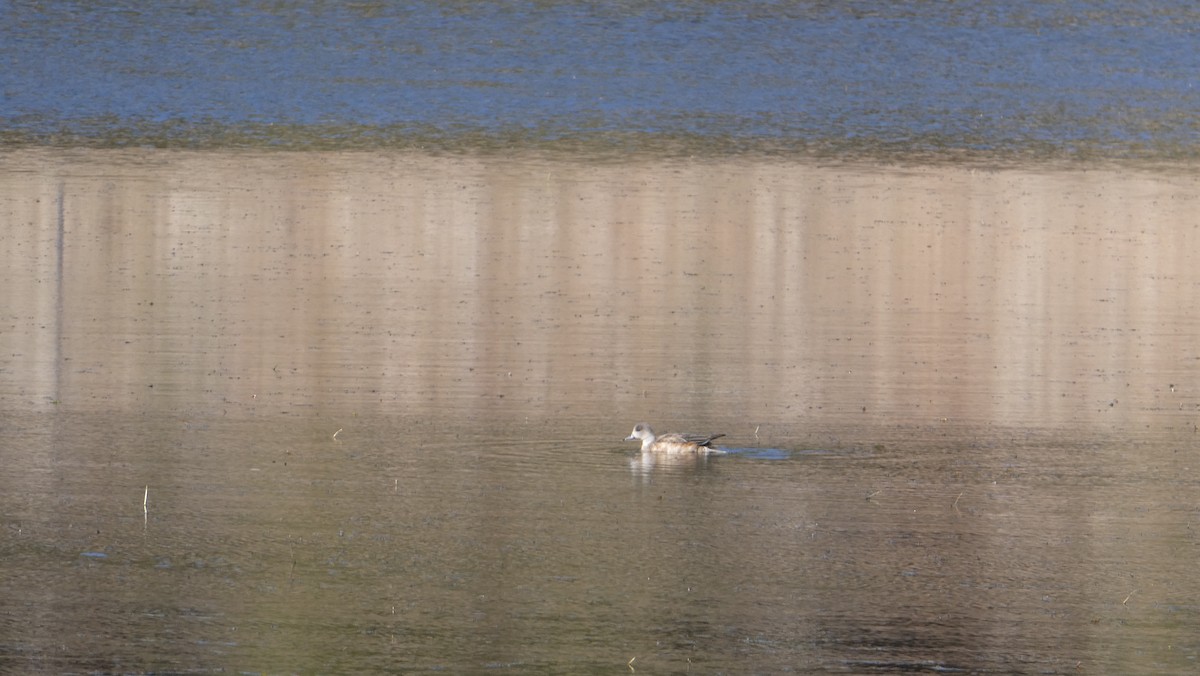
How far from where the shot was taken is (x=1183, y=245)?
26594 mm

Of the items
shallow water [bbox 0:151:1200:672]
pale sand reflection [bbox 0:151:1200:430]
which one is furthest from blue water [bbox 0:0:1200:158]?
shallow water [bbox 0:151:1200:672]

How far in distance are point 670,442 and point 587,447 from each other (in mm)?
633

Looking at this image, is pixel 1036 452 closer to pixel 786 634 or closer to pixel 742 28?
pixel 786 634

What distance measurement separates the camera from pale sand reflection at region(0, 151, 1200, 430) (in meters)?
15.1

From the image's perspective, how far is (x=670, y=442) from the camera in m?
12.6

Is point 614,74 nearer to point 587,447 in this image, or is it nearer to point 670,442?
point 587,447

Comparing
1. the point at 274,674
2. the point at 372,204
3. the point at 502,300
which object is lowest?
the point at 274,674

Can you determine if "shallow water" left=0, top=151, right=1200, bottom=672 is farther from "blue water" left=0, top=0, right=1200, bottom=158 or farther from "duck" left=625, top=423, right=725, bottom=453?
"blue water" left=0, top=0, right=1200, bottom=158

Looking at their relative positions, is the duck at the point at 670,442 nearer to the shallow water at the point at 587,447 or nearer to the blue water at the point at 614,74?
the shallow water at the point at 587,447

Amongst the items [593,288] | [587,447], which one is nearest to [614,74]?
[593,288]

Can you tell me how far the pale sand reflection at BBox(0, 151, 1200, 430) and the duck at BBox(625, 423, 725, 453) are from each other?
1.32 metres

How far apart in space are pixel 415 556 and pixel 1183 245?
19.0 meters

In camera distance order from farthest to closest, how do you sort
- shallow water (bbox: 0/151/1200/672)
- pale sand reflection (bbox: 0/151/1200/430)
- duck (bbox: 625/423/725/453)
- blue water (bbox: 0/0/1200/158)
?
blue water (bbox: 0/0/1200/158), pale sand reflection (bbox: 0/151/1200/430), duck (bbox: 625/423/725/453), shallow water (bbox: 0/151/1200/672)

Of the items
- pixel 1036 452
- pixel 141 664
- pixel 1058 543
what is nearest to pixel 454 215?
pixel 1036 452
